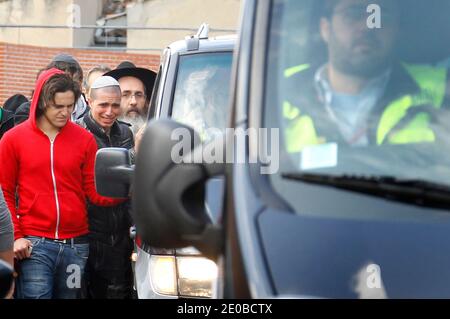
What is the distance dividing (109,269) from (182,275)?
2569 millimetres

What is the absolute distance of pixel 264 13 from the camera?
4051 mm

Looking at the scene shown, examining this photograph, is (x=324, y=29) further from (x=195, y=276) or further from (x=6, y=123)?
(x=6, y=123)

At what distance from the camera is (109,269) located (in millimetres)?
9164

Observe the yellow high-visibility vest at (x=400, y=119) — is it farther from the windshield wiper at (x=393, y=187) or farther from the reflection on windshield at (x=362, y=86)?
the windshield wiper at (x=393, y=187)

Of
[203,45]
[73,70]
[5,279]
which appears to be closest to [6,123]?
[73,70]

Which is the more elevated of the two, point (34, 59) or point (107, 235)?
point (34, 59)

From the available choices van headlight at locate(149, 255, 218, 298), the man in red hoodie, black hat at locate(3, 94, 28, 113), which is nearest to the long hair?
the man in red hoodie

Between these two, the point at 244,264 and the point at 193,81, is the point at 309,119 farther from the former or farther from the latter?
the point at 193,81

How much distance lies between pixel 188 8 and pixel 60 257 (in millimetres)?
18911

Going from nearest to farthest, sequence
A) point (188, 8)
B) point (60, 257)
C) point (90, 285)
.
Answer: point (60, 257)
point (90, 285)
point (188, 8)

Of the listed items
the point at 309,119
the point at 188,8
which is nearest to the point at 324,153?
the point at 309,119

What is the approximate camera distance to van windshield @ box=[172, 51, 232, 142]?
745cm

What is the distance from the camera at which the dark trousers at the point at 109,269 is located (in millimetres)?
9094
